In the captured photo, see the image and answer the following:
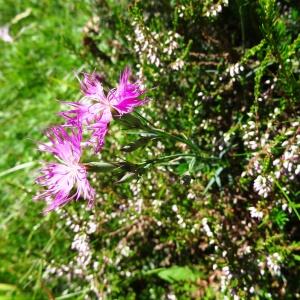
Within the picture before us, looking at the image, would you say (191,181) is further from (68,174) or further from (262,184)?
(68,174)

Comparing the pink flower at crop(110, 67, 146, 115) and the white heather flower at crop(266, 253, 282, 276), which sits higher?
the pink flower at crop(110, 67, 146, 115)

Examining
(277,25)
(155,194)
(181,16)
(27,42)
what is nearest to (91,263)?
(155,194)

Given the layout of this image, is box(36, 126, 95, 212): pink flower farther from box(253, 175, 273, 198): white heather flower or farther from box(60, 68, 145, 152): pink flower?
box(253, 175, 273, 198): white heather flower

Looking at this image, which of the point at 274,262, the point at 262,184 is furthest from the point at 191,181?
the point at 274,262

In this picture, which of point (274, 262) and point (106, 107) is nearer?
point (106, 107)

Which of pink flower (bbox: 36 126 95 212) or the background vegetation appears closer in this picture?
pink flower (bbox: 36 126 95 212)

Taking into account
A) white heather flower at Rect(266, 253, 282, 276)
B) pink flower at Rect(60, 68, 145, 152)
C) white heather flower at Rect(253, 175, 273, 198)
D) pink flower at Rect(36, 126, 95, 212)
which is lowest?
white heather flower at Rect(266, 253, 282, 276)

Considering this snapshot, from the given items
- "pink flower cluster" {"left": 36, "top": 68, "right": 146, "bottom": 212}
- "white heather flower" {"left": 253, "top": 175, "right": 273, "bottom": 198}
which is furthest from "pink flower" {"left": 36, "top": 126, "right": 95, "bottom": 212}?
"white heather flower" {"left": 253, "top": 175, "right": 273, "bottom": 198}

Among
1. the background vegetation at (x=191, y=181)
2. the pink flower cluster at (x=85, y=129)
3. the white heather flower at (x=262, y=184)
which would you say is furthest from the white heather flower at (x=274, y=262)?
the pink flower cluster at (x=85, y=129)

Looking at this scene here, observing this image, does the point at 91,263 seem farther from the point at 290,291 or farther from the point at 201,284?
the point at 290,291
